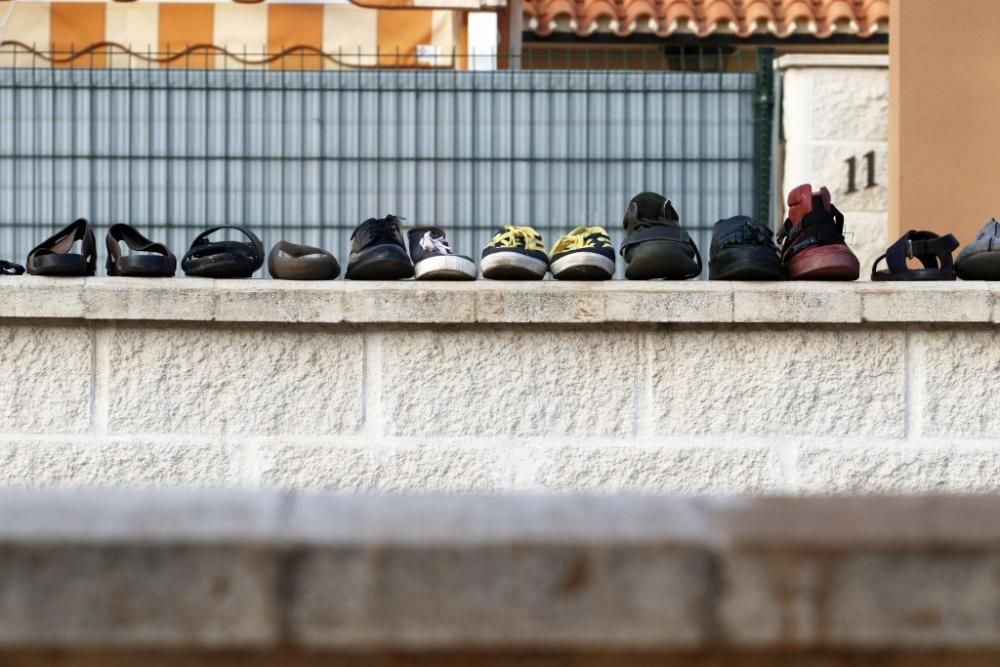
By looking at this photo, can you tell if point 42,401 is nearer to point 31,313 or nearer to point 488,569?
point 31,313

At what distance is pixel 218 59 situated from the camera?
9500 mm

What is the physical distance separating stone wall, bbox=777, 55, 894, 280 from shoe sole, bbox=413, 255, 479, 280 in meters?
2.93

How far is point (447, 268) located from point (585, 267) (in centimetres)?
38

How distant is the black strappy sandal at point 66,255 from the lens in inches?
147

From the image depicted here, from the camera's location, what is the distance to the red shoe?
381 cm

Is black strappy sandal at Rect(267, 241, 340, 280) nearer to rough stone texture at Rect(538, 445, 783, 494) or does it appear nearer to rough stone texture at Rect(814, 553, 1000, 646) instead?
rough stone texture at Rect(538, 445, 783, 494)

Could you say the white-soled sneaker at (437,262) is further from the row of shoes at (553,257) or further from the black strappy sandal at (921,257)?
the black strappy sandal at (921,257)

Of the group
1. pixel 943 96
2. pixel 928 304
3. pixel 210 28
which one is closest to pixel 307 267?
pixel 928 304

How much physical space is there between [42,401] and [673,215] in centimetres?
190

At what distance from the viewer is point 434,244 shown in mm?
3928

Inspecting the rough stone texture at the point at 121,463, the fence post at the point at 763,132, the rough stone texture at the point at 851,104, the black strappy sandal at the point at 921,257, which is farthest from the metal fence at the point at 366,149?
the rough stone texture at the point at 121,463

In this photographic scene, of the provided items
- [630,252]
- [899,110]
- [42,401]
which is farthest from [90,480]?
[899,110]

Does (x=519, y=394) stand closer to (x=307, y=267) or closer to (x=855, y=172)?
(x=307, y=267)

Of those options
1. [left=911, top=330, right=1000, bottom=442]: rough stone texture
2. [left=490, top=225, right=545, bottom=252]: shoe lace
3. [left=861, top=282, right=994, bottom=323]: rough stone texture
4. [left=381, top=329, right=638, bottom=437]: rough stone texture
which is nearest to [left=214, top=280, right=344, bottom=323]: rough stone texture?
[left=381, top=329, right=638, bottom=437]: rough stone texture
